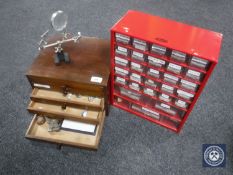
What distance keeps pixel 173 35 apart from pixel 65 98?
3.59ft

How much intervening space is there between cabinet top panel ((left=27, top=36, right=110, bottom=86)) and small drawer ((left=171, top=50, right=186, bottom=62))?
577mm

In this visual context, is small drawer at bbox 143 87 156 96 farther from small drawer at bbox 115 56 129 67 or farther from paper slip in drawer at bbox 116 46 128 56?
paper slip in drawer at bbox 116 46 128 56

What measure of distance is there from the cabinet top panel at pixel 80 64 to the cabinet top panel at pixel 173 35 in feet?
1.35

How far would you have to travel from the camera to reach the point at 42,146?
231cm

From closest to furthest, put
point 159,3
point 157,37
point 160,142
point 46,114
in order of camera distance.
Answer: point 157,37 < point 46,114 < point 160,142 < point 159,3

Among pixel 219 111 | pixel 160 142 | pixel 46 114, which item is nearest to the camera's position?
pixel 46 114

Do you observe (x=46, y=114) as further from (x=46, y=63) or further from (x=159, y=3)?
(x=159, y=3)

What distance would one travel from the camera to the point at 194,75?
1.78m

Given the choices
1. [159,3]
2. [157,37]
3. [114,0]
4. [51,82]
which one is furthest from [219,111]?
[114,0]

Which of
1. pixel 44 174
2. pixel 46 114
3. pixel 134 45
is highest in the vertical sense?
pixel 134 45

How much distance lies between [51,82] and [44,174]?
859mm

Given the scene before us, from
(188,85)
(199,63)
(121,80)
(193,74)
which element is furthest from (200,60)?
(121,80)

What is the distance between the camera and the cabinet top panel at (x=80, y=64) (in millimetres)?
1982

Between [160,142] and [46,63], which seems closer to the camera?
[46,63]
